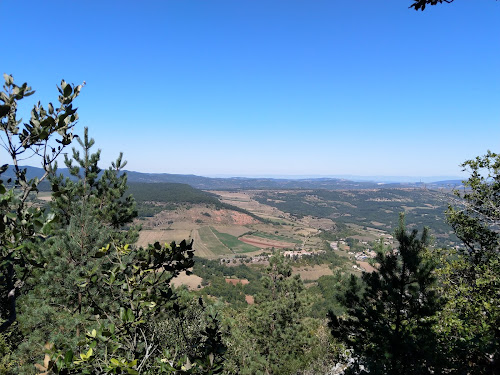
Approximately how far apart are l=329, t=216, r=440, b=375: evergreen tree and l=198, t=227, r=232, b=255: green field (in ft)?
303

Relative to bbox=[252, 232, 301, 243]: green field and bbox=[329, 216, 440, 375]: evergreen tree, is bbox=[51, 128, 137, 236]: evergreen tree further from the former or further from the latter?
bbox=[252, 232, 301, 243]: green field

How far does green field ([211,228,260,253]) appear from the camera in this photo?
337 feet

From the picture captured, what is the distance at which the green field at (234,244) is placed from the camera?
337 feet

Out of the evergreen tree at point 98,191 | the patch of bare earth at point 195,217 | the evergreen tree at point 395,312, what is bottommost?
the patch of bare earth at point 195,217

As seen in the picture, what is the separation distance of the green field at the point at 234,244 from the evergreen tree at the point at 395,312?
9614 centimetres

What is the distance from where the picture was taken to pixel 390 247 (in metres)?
7.31

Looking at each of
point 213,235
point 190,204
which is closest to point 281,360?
point 213,235

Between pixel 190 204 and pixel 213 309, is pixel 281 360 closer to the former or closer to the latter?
pixel 213 309

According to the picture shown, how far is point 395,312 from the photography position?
22.5ft

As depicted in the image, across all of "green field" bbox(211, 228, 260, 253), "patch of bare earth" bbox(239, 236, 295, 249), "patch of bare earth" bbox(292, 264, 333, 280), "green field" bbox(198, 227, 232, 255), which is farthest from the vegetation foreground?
"patch of bare earth" bbox(239, 236, 295, 249)

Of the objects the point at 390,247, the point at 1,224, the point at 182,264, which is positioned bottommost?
the point at 390,247

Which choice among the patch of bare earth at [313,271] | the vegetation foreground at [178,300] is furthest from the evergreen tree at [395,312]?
the patch of bare earth at [313,271]

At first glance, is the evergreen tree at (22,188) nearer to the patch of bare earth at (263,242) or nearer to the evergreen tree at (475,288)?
the evergreen tree at (475,288)

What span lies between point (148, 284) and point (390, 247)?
6.95m
